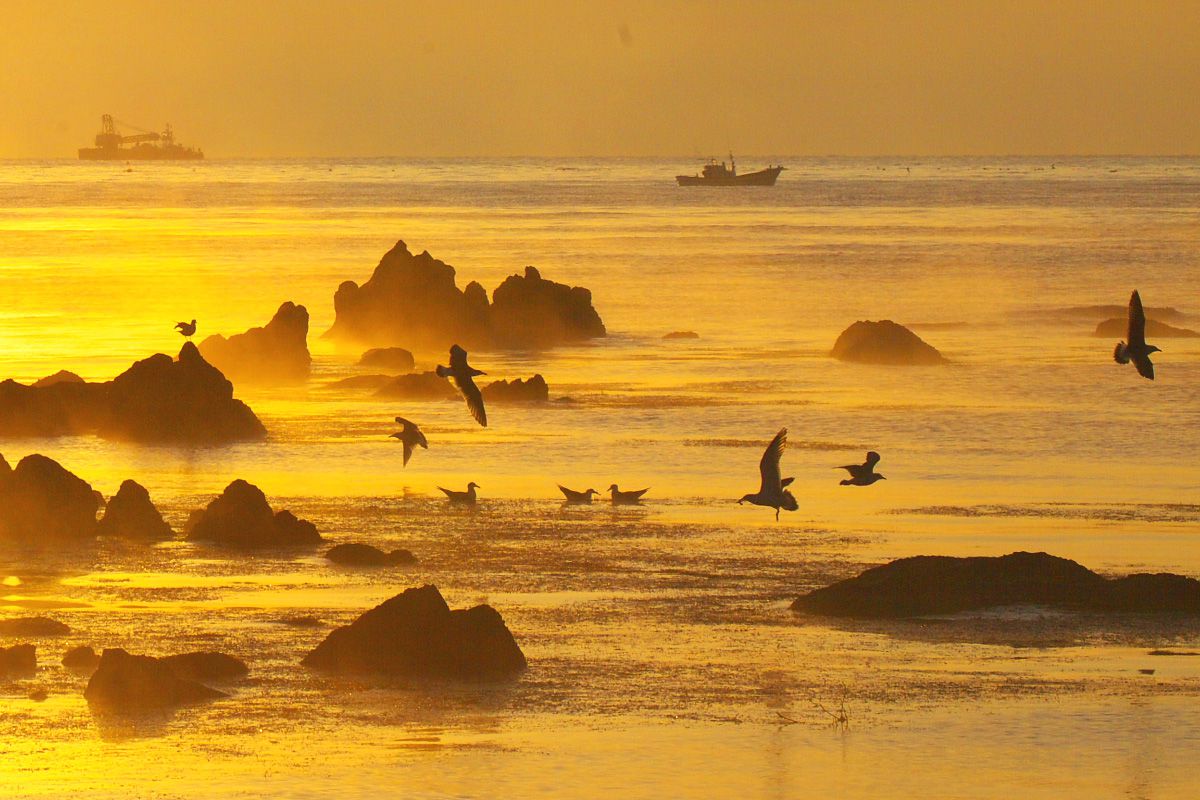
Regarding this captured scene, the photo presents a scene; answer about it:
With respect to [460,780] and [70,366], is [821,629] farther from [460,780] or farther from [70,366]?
[70,366]

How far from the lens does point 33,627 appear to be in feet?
86.7

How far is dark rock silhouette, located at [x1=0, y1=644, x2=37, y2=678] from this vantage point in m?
24.5

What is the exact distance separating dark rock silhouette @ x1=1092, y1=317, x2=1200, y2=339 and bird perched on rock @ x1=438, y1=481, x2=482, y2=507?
4139cm

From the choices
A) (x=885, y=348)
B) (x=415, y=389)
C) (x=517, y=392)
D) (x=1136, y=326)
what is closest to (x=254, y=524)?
(x=1136, y=326)

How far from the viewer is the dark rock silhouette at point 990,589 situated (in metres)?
27.8

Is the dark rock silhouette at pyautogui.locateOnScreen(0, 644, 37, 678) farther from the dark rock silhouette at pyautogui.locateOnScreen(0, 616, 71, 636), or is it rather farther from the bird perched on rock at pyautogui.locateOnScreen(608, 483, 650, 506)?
the bird perched on rock at pyautogui.locateOnScreen(608, 483, 650, 506)

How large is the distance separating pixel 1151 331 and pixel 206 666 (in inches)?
2169

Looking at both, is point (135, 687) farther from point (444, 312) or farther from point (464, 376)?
point (444, 312)

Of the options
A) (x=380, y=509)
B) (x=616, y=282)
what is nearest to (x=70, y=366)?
(x=380, y=509)

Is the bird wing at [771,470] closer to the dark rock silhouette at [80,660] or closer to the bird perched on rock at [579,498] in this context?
the dark rock silhouette at [80,660]

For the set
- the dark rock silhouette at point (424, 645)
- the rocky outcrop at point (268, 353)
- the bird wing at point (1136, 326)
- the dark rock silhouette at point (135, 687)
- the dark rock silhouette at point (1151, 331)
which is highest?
the dark rock silhouette at point (1151, 331)

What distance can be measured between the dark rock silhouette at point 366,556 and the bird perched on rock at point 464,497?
504 cm

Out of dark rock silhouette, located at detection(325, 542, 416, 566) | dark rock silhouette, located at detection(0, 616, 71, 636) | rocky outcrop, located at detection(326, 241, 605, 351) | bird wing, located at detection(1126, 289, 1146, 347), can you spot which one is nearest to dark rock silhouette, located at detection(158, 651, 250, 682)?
dark rock silhouette, located at detection(0, 616, 71, 636)

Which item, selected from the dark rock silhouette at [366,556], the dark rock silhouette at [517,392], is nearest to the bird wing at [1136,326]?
the dark rock silhouette at [366,556]
